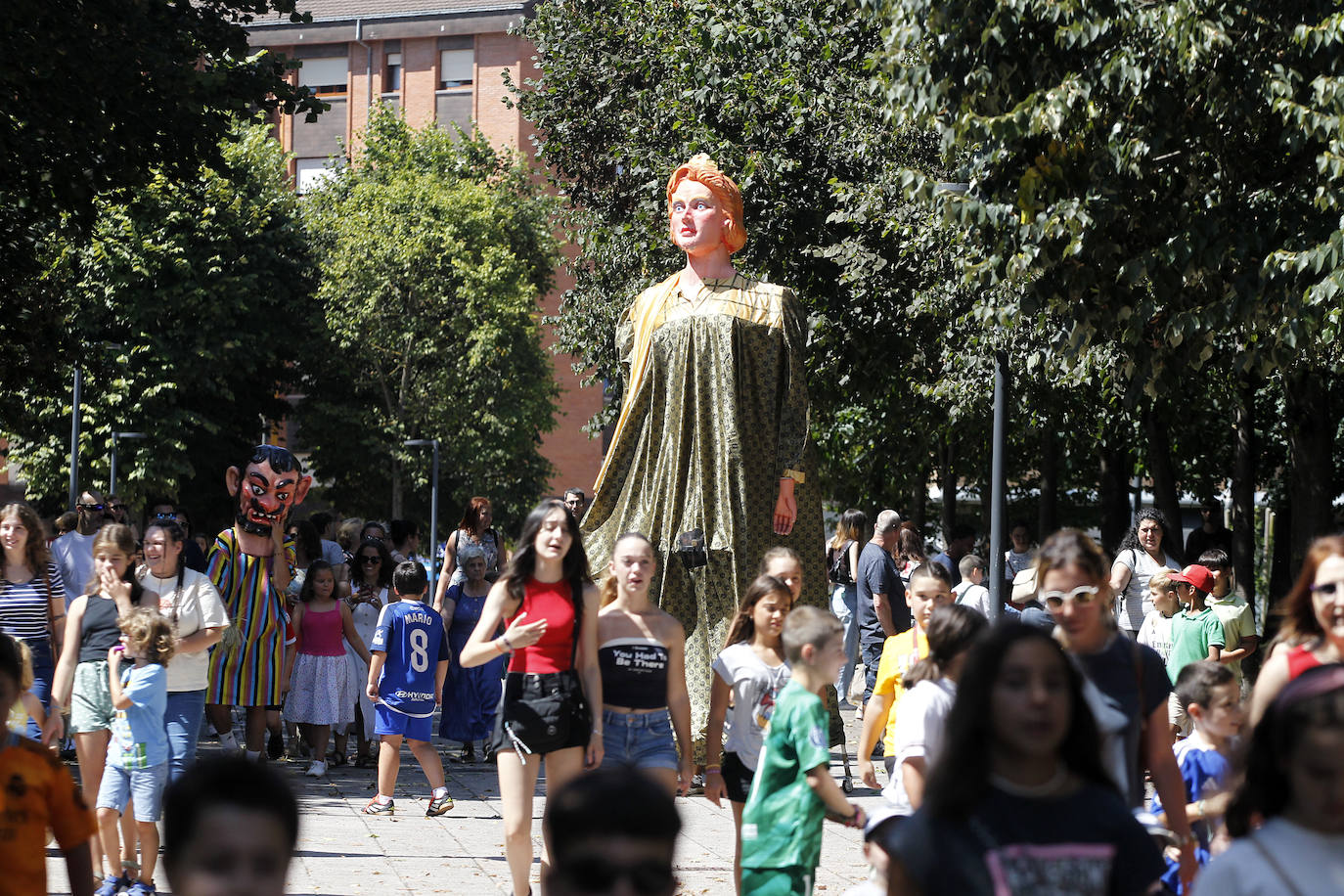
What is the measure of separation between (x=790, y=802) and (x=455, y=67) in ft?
204

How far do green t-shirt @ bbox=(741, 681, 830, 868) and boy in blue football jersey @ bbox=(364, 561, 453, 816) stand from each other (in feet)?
15.7

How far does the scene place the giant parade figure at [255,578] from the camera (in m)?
11.4

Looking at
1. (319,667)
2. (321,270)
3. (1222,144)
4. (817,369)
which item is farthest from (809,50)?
(321,270)

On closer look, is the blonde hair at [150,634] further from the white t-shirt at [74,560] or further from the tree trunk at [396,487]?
the tree trunk at [396,487]

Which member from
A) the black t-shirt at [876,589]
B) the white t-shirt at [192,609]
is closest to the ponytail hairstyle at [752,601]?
the white t-shirt at [192,609]

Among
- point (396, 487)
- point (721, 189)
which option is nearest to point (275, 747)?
point (721, 189)

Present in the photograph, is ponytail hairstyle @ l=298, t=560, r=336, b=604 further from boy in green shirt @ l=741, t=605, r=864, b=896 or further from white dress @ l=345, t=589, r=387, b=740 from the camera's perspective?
boy in green shirt @ l=741, t=605, r=864, b=896

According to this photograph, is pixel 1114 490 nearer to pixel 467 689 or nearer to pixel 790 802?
pixel 467 689

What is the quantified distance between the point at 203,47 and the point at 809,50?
28.6ft

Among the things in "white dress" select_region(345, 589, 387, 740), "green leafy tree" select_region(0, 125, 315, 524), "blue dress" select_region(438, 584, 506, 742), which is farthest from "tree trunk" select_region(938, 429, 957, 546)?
"blue dress" select_region(438, 584, 506, 742)

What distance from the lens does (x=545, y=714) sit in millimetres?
7102

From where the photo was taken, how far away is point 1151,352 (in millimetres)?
13836

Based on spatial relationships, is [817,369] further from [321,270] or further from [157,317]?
[321,270]

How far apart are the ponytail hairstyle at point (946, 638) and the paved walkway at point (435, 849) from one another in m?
1.67
